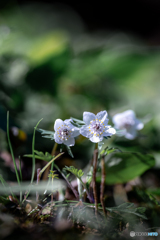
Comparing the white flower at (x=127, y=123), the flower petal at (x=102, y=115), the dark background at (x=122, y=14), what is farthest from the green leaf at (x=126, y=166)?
the dark background at (x=122, y=14)

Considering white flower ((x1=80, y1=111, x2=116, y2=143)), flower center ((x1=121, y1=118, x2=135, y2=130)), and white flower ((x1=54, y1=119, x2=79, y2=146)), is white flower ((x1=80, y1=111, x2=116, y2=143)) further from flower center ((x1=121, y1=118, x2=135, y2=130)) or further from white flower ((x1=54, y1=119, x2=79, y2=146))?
flower center ((x1=121, y1=118, x2=135, y2=130))

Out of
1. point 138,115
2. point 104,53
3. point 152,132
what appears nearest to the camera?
point 152,132

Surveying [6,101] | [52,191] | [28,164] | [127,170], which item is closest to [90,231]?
[52,191]

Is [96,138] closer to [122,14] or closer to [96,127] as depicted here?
[96,127]

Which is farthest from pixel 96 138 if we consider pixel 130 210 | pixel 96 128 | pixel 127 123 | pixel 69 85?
pixel 69 85

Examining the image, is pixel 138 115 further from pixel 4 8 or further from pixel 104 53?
pixel 4 8

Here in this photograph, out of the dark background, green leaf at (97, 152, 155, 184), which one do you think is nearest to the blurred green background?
green leaf at (97, 152, 155, 184)
